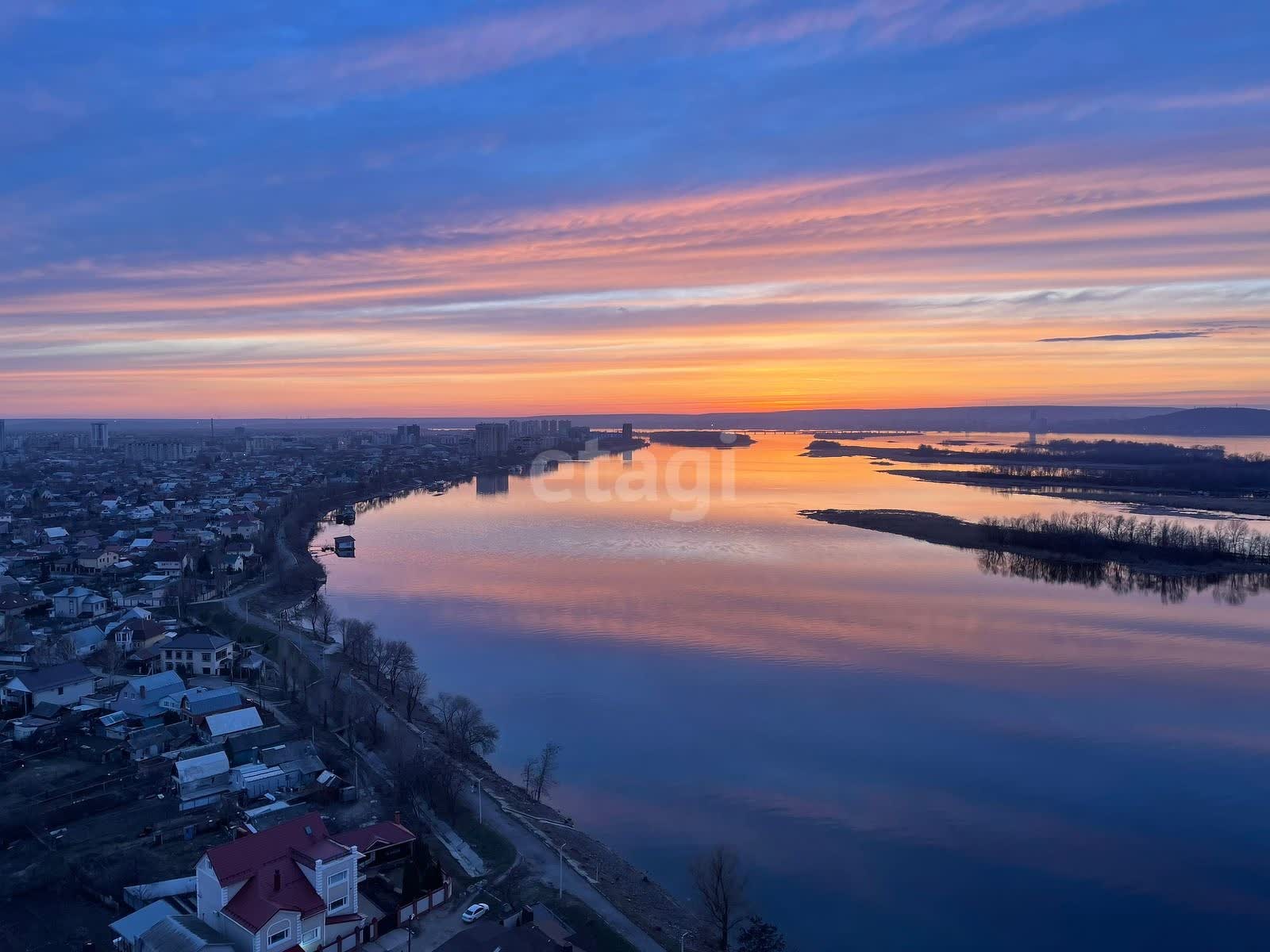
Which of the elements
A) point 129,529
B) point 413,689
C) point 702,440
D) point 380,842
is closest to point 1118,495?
point 413,689

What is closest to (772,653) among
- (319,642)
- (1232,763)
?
(1232,763)

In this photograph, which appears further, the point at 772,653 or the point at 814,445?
the point at 814,445

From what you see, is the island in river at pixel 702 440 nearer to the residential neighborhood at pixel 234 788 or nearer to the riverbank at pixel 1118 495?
the riverbank at pixel 1118 495

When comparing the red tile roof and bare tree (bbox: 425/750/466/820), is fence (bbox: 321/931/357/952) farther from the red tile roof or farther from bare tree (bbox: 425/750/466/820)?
bare tree (bbox: 425/750/466/820)

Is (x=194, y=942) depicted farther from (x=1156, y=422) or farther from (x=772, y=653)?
(x=1156, y=422)

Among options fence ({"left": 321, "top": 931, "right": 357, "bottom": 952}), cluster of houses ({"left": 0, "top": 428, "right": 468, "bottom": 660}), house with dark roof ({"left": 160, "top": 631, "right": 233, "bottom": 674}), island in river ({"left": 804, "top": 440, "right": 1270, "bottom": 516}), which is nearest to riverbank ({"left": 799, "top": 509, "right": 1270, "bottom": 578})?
island in river ({"left": 804, "top": 440, "right": 1270, "bottom": 516})

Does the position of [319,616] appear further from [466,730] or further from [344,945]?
[344,945]
